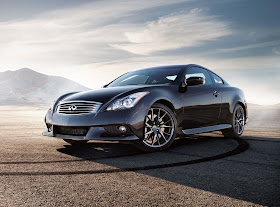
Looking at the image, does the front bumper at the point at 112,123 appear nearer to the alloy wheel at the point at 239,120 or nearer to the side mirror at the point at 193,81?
the side mirror at the point at 193,81

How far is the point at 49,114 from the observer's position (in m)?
5.90

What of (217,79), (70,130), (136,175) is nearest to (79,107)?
(70,130)

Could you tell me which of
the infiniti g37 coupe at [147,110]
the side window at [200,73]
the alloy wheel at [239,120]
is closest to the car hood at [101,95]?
the infiniti g37 coupe at [147,110]

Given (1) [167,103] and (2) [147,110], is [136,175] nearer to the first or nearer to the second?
(2) [147,110]

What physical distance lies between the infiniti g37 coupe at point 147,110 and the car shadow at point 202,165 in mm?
285

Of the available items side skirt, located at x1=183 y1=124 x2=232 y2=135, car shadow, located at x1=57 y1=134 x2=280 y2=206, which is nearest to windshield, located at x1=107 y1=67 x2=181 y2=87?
side skirt, located at x1=183 y1=124 x2=232 y2=135

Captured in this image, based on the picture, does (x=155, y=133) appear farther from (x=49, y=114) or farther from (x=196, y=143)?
Answer: (x=49, y=114)

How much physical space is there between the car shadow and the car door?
0.45m

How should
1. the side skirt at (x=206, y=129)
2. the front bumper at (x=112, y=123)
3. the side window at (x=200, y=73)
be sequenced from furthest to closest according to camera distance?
the side window at (x=200, y=73)
the side skirt at (x=206, y=129)
the front bumper at (x=112, y=123)

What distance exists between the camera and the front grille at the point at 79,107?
523 centimetres

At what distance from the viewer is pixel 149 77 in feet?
21.9

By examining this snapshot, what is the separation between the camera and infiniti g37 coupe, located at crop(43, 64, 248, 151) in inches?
199

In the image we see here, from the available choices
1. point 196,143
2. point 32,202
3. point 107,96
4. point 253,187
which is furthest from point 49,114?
point 253,187

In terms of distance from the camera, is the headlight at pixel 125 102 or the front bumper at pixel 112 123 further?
the headlight at pixel 125 102
